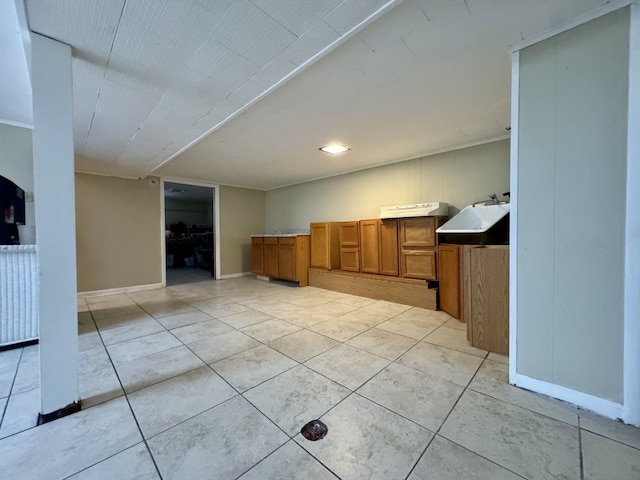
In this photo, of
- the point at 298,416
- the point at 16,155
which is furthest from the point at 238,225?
the point at 298,416

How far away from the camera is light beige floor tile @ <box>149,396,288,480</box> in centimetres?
107

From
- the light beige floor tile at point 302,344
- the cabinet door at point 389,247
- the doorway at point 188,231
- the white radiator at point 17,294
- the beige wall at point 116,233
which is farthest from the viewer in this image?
the doorway at point 188,231

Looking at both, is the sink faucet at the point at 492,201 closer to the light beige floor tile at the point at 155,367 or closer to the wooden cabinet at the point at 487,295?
the wooden cabinet at the point at 487,295

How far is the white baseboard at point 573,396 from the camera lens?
1360mm

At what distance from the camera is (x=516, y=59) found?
163 cm

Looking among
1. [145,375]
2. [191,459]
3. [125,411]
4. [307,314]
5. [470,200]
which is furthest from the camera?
[470,200]

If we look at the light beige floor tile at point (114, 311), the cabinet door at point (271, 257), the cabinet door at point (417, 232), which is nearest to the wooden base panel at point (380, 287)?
the cabinet door at point (417, 232)

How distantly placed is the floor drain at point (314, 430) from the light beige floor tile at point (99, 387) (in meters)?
1.28

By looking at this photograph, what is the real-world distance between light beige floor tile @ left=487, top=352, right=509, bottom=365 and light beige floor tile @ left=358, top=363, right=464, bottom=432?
62cm

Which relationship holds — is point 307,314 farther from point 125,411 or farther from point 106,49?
point 106,49

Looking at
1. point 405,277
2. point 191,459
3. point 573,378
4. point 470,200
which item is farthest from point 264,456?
point 470,200

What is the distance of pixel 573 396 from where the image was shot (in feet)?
4.83

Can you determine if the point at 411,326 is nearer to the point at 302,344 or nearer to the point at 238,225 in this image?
the point at 302,344

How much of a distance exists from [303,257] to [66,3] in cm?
433
